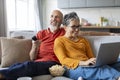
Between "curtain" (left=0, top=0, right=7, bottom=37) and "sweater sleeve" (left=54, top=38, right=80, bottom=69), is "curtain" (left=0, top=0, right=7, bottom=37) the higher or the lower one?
the higher one

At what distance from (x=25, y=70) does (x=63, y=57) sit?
0.44 m

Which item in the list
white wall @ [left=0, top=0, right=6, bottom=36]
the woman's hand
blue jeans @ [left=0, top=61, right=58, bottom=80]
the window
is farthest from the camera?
the window

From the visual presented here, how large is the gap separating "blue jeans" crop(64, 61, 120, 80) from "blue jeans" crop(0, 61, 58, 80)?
27cm

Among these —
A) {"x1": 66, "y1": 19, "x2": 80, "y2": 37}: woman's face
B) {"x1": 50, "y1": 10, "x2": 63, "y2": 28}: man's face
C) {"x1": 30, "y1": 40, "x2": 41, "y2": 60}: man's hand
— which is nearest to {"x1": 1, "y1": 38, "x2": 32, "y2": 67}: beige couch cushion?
{"x1": 30, "y1": 40, "x2": 41, "y2": 60}: man's hand

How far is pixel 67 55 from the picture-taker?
2227 millimetres

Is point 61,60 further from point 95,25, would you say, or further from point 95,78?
point 95,25

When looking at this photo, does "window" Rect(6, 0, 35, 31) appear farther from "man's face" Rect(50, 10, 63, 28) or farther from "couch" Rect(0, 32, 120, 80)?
"man's face" Rect(50, 10, 63, 28)

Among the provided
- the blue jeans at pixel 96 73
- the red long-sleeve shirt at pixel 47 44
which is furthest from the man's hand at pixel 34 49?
the blue jeans at pixel 96 73

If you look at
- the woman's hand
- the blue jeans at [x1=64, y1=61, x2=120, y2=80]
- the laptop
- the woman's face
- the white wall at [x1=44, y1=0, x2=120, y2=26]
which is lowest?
the blue jeans at [x1=64, y1=61, x2=120, y2=80]

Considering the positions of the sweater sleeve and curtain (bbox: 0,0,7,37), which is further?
curtain (bbox: 0,0,7,37)

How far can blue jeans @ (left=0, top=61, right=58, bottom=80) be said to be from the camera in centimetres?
182

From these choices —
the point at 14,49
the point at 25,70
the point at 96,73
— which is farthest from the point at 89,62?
the point at 14,49

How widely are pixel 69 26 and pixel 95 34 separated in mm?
520

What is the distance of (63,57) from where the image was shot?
214 cm
